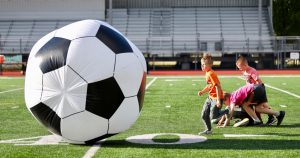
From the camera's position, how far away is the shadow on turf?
5.68 m

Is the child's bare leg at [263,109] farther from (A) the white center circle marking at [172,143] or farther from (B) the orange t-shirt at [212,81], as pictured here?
(A) the white center circle marking at [172,143]

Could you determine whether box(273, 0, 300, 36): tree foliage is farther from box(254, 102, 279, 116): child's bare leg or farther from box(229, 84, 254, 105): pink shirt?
box(229, 84, 254, 105): pink shirt

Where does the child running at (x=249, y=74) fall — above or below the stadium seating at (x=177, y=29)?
below

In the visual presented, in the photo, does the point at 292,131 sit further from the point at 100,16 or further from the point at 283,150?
the point at 100,16

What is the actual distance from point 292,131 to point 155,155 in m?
2.65

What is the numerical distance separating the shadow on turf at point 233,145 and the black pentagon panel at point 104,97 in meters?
0.49

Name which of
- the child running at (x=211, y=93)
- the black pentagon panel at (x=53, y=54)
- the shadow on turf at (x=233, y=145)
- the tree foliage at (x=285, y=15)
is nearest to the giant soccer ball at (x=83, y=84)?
the black pentagon panel at (x=53, y=54)

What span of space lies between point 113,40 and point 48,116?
3.82 ft

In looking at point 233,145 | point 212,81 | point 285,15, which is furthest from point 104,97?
point 285,15

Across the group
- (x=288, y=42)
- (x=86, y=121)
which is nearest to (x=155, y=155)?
(x=86, y=121)

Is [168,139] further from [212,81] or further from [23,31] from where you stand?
[23,31]

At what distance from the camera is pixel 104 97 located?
5.58 metres

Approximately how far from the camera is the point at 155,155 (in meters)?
5.23

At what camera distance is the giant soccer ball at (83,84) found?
5520 mm
